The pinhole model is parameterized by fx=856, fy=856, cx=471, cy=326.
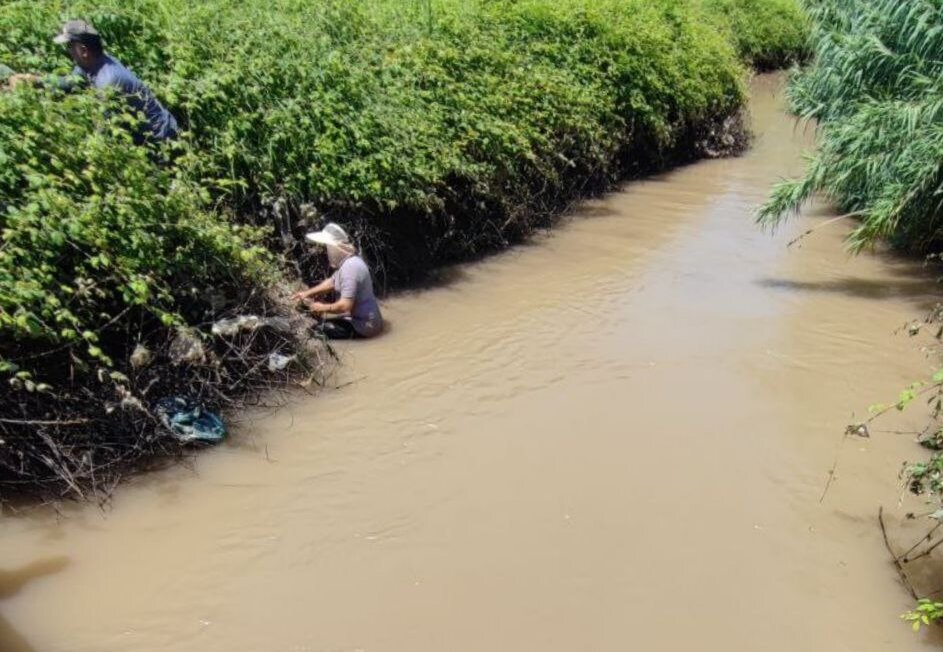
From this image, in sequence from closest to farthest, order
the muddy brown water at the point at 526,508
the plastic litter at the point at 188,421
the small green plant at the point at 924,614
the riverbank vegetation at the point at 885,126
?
the small green plant at the point at 924,614 → the muddy brown water at the point at 526,508 → the plastic litter at the point at 188,421 → the riverbank vegetation at the point at 885,126

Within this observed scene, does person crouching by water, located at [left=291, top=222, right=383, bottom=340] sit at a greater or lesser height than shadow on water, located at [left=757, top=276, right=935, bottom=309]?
greater

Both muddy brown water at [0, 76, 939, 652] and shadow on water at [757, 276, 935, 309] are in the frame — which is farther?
shadow on water at [757, 276, 935, 309]

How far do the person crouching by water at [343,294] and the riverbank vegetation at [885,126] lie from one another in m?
4.64

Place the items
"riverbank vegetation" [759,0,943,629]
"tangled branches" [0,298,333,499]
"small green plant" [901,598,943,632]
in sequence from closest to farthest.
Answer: "small green plant" [901,598,943,632] < "tangled branches" [0,298,333,499] < "riverbank vegetation" [759,0,943,629]

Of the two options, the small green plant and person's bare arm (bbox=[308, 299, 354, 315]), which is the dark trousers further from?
the small green plant

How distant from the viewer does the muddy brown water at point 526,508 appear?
4.15 metres

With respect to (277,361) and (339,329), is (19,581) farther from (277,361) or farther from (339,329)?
(339,329)

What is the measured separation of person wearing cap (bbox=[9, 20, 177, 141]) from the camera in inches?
231

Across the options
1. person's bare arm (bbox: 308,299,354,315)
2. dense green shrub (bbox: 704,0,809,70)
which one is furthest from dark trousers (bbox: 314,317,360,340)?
dense green shrub (bbox: 704,0,809,70)

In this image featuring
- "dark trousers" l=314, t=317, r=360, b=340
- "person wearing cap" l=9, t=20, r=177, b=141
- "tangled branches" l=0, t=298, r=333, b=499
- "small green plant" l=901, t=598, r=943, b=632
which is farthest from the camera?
"dark trousers" l=314, t=317, r=360, b=340

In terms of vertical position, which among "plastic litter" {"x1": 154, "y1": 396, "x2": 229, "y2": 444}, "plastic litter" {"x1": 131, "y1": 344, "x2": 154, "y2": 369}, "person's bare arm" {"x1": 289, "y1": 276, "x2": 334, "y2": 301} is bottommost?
"plastic litter" {"x1": 154, "y1": 396, "x2": 229, "y2": 444}

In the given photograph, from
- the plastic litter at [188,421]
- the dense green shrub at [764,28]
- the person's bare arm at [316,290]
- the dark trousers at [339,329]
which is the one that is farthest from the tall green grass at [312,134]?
the dense green shrub at [764,28]

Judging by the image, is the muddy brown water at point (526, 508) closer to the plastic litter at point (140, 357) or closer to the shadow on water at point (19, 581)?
the shadow on water at point (19, 581)

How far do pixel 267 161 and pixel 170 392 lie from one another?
2.36 metres
